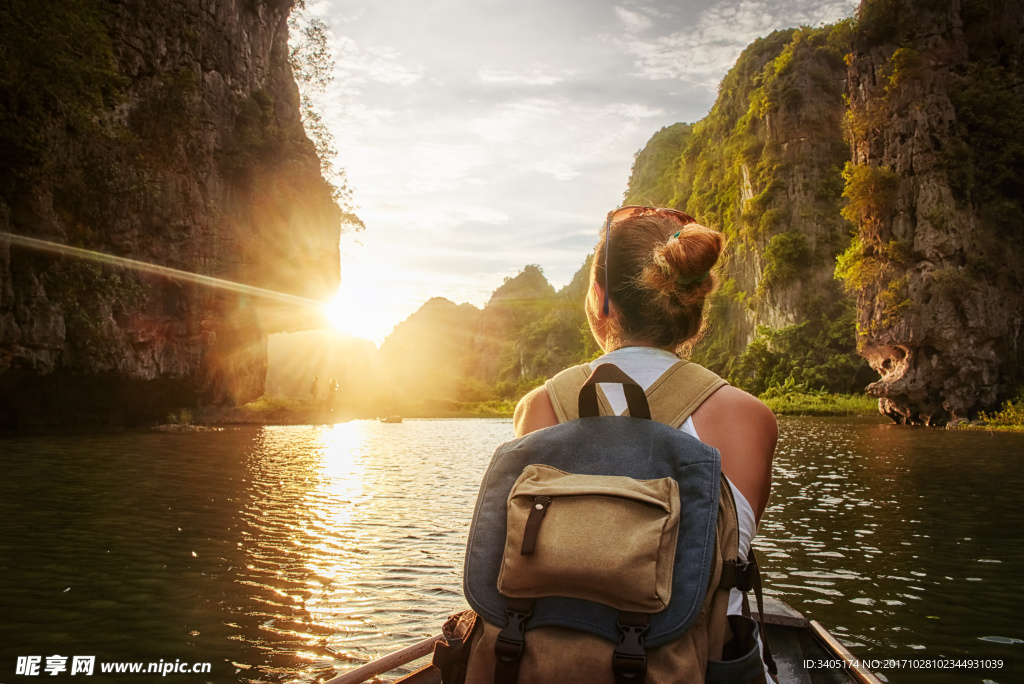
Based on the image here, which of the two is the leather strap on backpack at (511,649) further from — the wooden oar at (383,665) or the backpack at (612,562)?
the wooden oar at (383,665)

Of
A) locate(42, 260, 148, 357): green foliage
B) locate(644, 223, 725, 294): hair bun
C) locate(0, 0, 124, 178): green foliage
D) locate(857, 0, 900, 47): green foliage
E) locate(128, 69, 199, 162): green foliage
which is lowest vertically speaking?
locate(644, 223, 725, 294): hair bun

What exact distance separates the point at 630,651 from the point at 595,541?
234mm

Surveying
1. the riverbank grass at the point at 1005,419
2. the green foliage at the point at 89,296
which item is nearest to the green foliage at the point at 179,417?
the green foliage at the point at 89,296

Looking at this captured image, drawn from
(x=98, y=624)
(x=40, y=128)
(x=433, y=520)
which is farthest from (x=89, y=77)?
(x=98, y=624)

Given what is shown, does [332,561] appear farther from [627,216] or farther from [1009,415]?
[1009,415]

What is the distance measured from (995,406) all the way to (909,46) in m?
16.6

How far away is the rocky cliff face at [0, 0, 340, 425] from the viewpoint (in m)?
18.4

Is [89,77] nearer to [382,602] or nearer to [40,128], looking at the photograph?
[40,128]

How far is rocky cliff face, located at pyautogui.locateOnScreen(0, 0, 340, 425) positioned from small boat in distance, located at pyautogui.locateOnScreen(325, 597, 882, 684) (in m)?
18.3

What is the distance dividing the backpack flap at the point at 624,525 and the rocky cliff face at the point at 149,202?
19.3 meters

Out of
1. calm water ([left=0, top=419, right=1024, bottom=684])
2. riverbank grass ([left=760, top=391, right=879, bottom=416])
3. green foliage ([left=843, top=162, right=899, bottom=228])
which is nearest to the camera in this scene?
calm water ([left=0, top=419, right=1024, bottom=684])

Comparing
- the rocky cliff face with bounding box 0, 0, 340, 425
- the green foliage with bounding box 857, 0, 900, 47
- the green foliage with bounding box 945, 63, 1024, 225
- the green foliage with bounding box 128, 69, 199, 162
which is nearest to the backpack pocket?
the rocky cliff face with bounding box 0, 0, 340, 425

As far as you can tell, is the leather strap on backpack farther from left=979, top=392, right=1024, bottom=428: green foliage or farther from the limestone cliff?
the limestone cliff

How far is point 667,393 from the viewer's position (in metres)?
1.64
